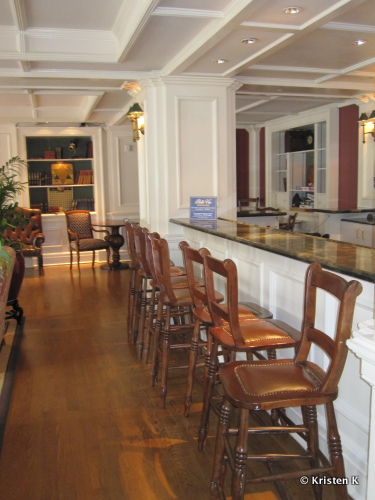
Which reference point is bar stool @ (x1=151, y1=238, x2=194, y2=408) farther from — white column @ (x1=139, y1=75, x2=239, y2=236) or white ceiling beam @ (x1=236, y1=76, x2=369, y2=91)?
white ceiling beam @ (x1=236, y1=76, x2=369, y2=91)

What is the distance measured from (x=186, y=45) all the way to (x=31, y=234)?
5562 millimetres

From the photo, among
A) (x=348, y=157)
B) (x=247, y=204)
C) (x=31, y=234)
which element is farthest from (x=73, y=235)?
(x=348, y=157)

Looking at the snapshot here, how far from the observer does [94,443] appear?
9.30 ft

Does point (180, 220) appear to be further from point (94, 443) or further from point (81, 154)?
point (81, 154)

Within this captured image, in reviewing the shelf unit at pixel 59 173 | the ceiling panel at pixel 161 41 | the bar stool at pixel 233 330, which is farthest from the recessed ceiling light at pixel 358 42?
the shelf unit at pixel 59 173

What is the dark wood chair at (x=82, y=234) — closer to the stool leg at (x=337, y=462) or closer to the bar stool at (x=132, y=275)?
the bar stool at (x=132, y=275)

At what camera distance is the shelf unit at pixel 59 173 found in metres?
9.48

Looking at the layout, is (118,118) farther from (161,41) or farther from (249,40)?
(249,40)

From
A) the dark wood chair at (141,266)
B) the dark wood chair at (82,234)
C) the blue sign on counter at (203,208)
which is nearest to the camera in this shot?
the dark wood chair at (141,266)

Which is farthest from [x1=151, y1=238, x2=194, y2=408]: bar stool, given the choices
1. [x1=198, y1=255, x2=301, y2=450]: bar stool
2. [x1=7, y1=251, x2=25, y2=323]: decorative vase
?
[x1=7, y1=251, x2=25, y2=323]: decorative vase

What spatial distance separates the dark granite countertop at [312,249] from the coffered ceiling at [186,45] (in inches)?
53.7

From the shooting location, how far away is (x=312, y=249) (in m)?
2.67

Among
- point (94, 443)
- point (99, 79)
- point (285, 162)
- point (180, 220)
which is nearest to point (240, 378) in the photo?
point (94, 443)

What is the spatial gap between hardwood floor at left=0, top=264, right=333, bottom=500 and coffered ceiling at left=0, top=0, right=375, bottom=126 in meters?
2.49
